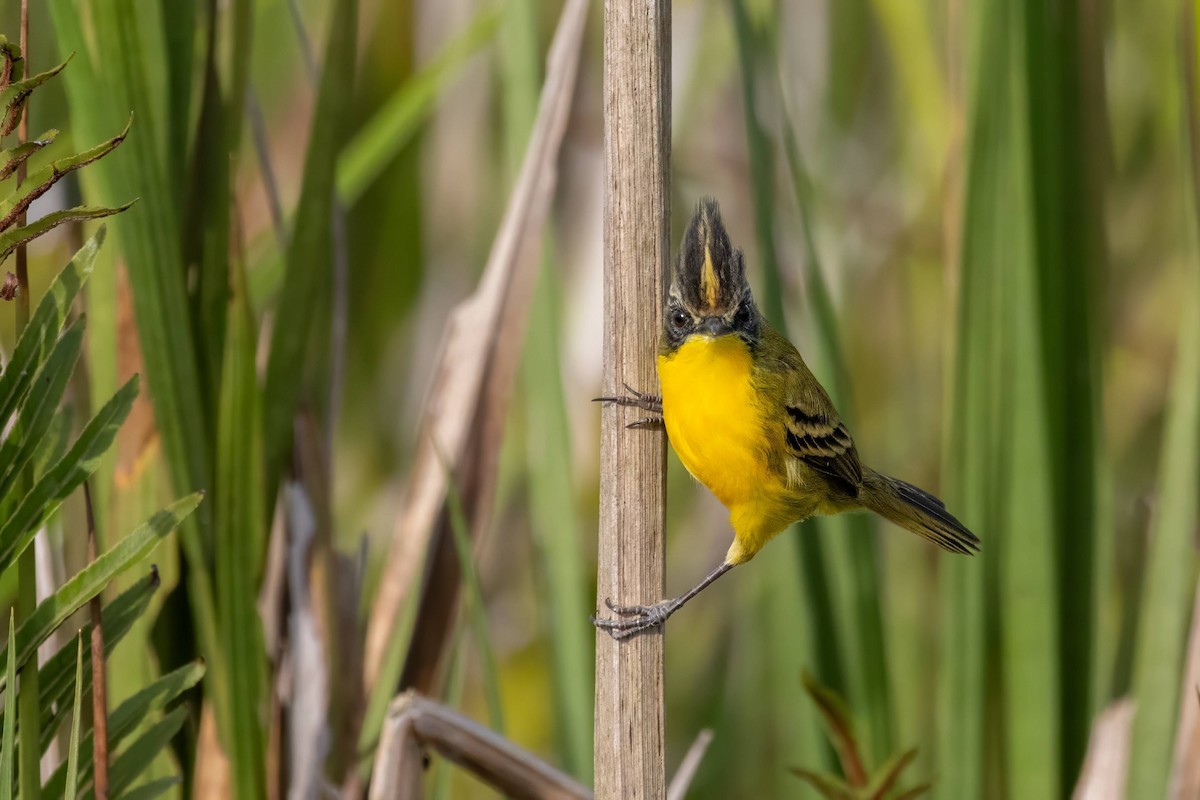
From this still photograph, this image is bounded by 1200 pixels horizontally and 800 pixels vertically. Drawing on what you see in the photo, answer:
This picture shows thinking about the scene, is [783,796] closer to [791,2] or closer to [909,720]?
[909,720]

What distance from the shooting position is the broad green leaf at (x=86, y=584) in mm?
1140

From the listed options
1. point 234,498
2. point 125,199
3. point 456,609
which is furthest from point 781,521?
point 125,199

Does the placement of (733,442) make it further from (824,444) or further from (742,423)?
(824,444)

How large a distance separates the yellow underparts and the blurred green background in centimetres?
19

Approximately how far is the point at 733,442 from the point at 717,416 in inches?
2.9

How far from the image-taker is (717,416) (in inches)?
71.9

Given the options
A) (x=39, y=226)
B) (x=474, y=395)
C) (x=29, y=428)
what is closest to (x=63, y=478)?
(x=29, y=428)

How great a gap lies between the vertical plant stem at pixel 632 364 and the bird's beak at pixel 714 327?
0.17 m

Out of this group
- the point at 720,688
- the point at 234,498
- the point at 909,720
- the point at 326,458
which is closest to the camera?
the point at 234,498

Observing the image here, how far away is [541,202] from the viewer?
201 centimetres

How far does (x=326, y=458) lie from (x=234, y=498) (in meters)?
0.30

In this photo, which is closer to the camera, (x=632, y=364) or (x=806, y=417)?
(x=632, y=364)

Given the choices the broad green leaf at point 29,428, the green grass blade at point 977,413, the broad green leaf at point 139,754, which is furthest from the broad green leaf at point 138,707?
the green grass blade at point 977,413

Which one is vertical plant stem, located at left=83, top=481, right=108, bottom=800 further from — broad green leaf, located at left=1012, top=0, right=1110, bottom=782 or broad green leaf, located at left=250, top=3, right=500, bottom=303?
broad green leaf, located at left=1012, top=0, right=1110, bottom=782
